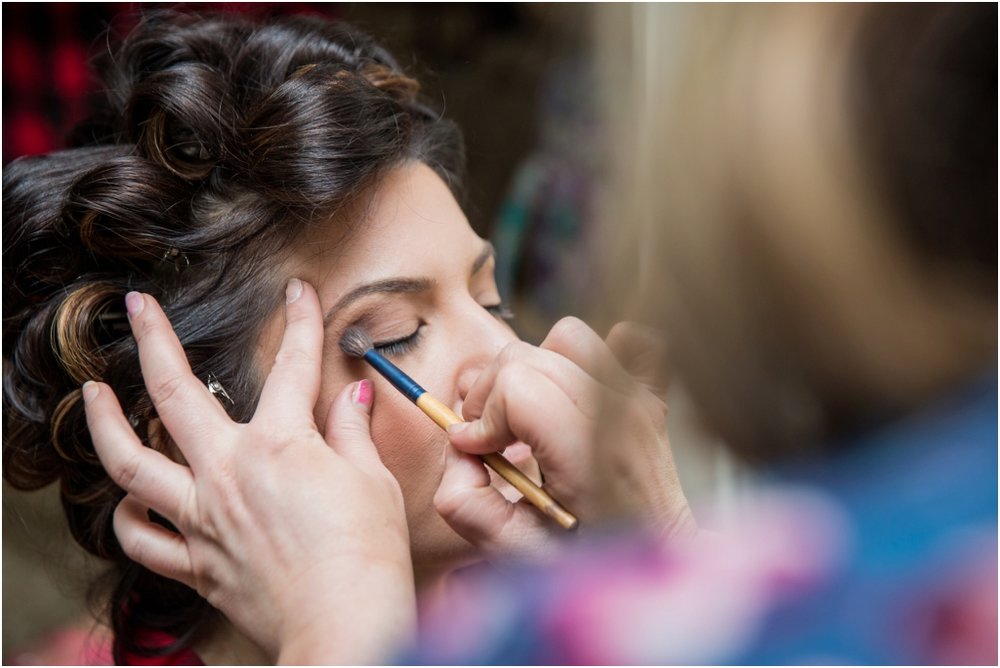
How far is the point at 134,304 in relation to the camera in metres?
0.79

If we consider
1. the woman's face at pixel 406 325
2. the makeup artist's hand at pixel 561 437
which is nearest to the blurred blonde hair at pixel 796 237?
the makeup artist's hand at pixel 561 437

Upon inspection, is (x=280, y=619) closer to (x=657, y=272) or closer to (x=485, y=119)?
(x=657, y=272)

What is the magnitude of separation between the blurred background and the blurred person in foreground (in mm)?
799

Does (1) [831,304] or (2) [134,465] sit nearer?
(1) [831,304]

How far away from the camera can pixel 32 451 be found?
921 millimetres

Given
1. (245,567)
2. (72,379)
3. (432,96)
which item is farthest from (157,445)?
(432,96)

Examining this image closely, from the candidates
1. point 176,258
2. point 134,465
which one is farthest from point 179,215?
point 134,465

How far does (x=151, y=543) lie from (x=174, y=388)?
0.15 meters

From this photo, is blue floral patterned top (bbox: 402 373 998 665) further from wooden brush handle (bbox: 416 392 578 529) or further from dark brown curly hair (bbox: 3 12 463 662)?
dark brown curly hair (bbox: 3 12 463 662)

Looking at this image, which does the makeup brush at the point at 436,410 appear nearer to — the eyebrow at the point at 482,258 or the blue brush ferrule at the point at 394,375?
the blue brush ferrule at the point at 394,375

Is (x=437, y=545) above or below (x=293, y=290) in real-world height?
below

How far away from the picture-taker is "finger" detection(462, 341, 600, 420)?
0.62m

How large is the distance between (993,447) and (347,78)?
72 cm

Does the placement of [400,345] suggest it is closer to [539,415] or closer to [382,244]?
[382,244]
